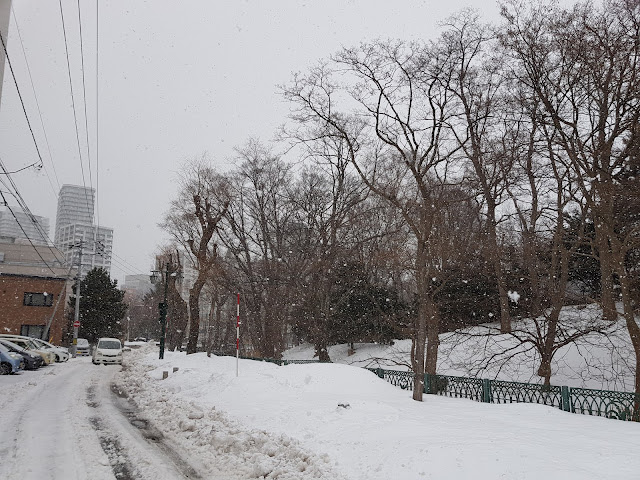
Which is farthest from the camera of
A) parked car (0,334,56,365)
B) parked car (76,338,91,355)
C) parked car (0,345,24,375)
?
parked car (76,338,91,355)

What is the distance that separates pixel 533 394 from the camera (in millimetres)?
10828

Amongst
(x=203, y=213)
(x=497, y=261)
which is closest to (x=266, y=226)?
(x=203, y=213)

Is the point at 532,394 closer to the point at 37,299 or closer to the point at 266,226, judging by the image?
the point at 266,226

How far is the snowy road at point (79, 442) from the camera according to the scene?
6.67 m

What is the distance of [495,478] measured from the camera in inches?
221

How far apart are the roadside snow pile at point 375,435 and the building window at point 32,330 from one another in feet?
143

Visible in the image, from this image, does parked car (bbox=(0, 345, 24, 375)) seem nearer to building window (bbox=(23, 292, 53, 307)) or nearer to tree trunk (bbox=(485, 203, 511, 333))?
tree trunk (bbox=(485, 203, 511, 333))

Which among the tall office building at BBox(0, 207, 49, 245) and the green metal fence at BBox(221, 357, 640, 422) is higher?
the tall office building at BBox(0, 207, 49, 245)

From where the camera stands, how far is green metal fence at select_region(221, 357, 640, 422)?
30.1 ft

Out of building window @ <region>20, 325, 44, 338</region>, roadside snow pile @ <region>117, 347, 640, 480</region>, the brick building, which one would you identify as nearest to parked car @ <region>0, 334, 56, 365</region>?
the brick building

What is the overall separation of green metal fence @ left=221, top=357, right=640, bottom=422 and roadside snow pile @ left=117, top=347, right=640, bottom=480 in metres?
0.70

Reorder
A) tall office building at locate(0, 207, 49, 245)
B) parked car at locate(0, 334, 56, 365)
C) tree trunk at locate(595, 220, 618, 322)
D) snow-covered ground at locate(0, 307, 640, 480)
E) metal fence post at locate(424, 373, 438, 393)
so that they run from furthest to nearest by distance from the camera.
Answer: parked car at locate(0, 334, 56, 365) → tall office building at locate(0, 207, 49, 245) → metal fence post at locate(424, 373, 438, 393) → tree trunk at locate(595, 220, 618, 322) → snow-covered ground at locate(0, 307, 640, 480)

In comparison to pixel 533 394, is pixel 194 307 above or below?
above

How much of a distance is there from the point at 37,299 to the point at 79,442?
47.7 m
